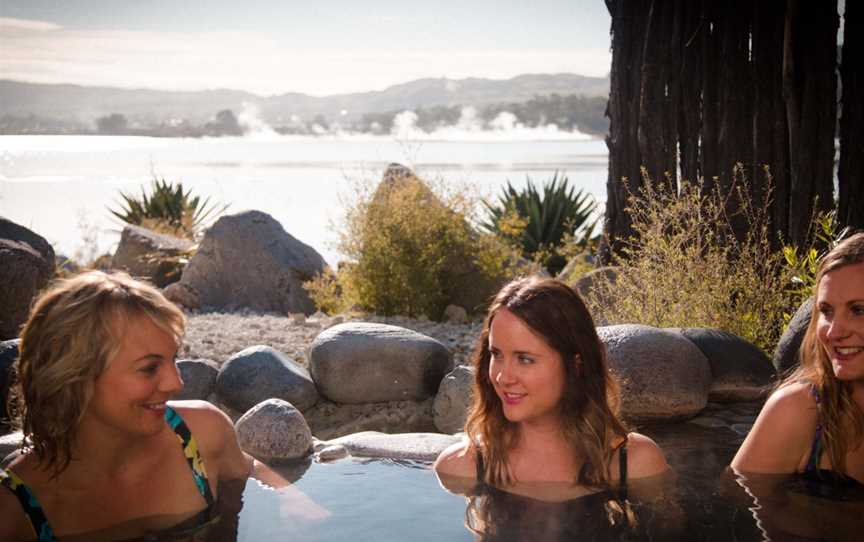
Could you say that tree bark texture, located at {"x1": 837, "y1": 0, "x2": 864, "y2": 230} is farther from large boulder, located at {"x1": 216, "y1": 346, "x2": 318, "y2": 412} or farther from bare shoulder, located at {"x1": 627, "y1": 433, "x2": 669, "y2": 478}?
large boulder, located at {"x1": 216, "y1": 346, "x2": 318, "y2": 412}

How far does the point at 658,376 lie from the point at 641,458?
6.08 ft

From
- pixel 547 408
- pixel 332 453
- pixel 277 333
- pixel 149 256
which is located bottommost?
pixel 277 333

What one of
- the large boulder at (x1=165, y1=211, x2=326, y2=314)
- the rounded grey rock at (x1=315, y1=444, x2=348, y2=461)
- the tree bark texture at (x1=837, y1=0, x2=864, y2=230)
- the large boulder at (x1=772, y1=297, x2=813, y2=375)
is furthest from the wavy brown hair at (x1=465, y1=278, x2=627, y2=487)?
the large boulder at (x1=165, y1=211, x2=326, y2=314)

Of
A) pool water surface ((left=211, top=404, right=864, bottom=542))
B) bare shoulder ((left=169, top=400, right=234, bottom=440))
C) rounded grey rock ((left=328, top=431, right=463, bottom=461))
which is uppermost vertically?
bare shoulder ((left=169, top=400, right=234, bottom=440))

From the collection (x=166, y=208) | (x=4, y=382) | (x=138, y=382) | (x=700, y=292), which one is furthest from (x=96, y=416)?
(x=166, y=208)

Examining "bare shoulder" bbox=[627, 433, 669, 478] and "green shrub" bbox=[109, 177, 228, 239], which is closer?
"bare shoulder" bbox=[627, 433, 669, 478]

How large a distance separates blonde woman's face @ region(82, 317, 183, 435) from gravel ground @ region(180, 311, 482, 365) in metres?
4.32

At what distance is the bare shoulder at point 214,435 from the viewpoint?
3.66 metres

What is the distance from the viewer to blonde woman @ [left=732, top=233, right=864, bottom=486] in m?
3.46

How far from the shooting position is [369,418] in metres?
6.84

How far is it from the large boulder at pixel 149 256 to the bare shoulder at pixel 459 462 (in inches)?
321

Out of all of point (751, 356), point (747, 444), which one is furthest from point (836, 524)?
point (751, 356)

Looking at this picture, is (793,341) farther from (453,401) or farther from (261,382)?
(261,382)

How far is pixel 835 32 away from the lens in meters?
7.09
